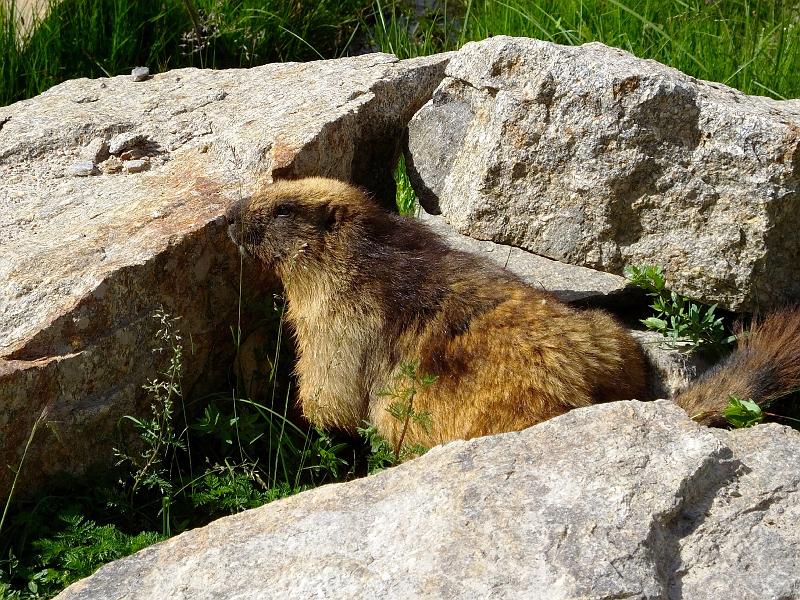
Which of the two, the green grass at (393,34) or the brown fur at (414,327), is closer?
the brown fur at (414,327)

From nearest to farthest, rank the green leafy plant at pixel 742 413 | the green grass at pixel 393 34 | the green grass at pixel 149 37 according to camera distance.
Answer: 1. the green leafy plant at pixel 742 413
2. the green grass at pixel 393 34
3. the green grass at pixel 149 37

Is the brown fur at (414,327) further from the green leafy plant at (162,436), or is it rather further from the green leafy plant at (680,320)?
the green leafy plant at (162,436)

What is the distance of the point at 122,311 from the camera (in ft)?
12.6

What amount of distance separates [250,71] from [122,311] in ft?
6.60

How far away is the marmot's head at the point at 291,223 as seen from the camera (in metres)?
4.11

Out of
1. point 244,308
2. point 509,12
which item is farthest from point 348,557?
point 509,12

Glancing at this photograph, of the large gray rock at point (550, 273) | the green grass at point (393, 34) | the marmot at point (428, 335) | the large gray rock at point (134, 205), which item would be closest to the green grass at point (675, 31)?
the green grass at point (393, 34)

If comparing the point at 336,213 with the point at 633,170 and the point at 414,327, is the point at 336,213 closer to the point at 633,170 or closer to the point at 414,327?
the point at 414,327

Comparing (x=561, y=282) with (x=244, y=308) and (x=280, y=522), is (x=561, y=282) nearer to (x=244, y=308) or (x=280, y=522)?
(x=244, y=308)

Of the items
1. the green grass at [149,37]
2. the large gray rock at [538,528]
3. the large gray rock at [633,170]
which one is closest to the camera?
the large gray rock at [538,528]

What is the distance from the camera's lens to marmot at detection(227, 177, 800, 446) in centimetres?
367

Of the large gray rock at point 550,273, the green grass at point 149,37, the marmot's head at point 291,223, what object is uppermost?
the green grass at point 149,37

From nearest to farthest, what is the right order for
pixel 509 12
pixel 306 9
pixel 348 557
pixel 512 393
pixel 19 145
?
pixel 348 557 → pixel 512 393 → pixel 19 145 → pixel 509 12 → pixel 306 9

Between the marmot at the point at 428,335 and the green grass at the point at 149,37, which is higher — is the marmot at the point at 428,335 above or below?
below
